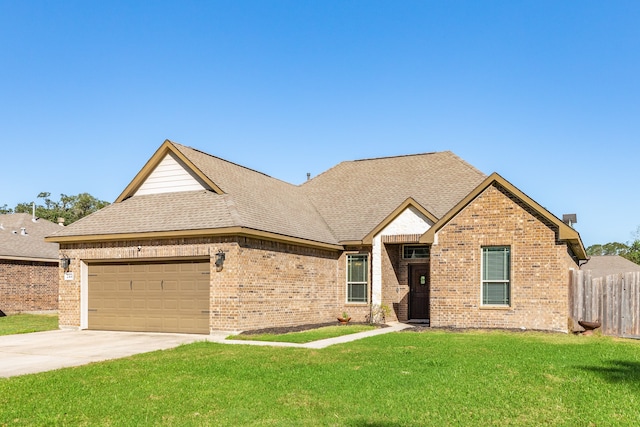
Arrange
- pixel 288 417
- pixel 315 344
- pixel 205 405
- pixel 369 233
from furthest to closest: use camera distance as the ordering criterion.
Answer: pixel 369 233 → pixel 315 344 → pixel 205 405 → pixel 288 417

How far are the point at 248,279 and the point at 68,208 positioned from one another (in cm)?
7271

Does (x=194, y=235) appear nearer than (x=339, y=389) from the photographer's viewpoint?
No

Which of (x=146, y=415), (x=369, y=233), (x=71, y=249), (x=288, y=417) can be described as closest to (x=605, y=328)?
(x=369, y=233)

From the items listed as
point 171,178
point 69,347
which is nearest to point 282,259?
point 171,178

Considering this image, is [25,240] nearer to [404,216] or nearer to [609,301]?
[404,216]

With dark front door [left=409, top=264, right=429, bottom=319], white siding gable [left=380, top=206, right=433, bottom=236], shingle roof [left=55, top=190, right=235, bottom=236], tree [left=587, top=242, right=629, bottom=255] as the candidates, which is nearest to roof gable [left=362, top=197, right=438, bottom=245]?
white siding gable [left=380, top=206, right=433, bottom=236]

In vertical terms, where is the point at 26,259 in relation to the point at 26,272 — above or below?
above

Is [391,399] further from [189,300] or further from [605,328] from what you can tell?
[605,328]

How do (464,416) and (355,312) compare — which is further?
(355,312)

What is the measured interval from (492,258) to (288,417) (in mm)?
12614

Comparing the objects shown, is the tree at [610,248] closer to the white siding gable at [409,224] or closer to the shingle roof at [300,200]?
the shingle roof at [300,200]

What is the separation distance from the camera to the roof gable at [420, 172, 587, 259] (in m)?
17.5

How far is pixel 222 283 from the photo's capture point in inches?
672

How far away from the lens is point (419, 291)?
22.1m
